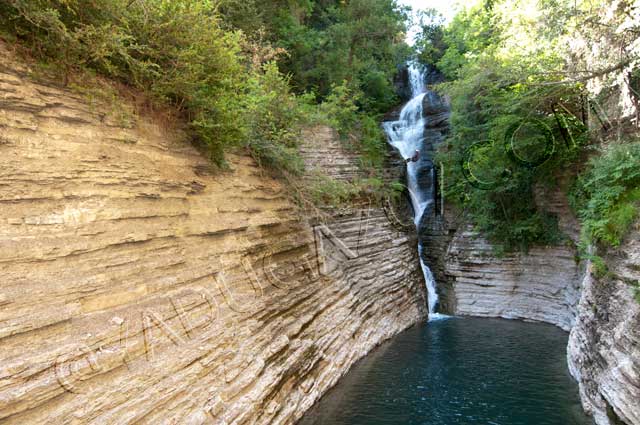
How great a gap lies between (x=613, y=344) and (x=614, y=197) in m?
2.77

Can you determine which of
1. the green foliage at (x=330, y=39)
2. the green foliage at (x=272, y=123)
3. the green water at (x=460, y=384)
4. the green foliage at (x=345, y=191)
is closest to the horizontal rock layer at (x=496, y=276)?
the green water at (x=460, y=384)

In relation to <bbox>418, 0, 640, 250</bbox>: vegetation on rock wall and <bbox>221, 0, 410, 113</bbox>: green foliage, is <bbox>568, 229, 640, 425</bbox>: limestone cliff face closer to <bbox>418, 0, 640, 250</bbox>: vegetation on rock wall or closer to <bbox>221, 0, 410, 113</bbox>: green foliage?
<bbox>418, 0, 640, 250</bbox>: vegetation on rock wall

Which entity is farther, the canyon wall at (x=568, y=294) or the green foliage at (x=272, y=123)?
the green foliage at (x=272, y=123)

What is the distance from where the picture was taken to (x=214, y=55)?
21.6 feet

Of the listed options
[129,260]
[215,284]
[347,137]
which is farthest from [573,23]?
[129,260]

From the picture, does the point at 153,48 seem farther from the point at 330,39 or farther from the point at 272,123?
the point at 330,39

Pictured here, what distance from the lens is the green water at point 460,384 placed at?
24.9ft

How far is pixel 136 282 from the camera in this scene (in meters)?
5.06

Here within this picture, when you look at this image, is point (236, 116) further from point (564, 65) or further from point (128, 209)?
point (564, 65)

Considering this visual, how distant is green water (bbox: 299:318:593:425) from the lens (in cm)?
758

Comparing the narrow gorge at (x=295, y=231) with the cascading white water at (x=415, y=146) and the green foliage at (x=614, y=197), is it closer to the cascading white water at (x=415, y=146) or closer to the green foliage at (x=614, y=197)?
the green foliage at (x=614, y=197)

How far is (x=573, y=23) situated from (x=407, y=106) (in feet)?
34.9

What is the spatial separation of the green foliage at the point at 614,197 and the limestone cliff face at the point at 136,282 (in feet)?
19.3

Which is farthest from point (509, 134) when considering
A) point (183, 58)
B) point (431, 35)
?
point (431, 35)
